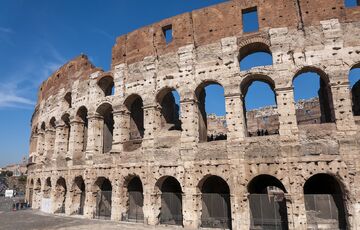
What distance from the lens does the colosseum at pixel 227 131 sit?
33.2 feet

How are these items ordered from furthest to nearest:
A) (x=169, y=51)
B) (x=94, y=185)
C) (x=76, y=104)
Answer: (x=76, y=104) < (x=94, y=185) < (x=169, y=51)

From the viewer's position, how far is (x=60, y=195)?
57.2 ft

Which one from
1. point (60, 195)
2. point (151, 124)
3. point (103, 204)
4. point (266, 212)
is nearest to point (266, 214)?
point (266, 212)

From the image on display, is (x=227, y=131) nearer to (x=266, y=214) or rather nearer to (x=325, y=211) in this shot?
(x=266, y=214)

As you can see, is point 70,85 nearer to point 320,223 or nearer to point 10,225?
point 10,225

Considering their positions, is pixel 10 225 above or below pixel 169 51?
below

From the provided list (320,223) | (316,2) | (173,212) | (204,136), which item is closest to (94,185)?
(173,212)

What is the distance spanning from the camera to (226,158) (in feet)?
36.7

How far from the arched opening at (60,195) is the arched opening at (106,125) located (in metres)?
3.75

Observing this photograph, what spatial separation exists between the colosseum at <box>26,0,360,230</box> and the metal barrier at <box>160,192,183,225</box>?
0.04 meters

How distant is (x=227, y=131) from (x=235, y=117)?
66 centimetres

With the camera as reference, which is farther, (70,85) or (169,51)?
(70,85)

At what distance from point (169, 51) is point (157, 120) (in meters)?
3.33

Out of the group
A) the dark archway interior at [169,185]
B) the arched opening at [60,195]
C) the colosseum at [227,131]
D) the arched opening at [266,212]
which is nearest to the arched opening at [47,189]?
the arched opening at [60,195]
